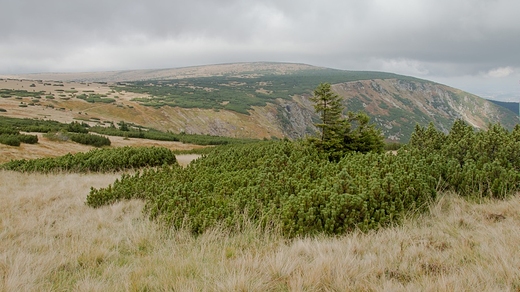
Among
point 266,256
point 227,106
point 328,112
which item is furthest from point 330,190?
point 227,106

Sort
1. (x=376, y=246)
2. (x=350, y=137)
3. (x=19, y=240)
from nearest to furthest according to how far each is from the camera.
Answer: (x=376, y=246) < (x=19, y=240) < (x=350, y=137)

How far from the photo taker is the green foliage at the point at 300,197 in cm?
470

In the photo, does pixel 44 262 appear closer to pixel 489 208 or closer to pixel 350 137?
pixel 489 208

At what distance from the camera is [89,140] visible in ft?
92.6

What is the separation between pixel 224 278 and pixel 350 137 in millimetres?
10168

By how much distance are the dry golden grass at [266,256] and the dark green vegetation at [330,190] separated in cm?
30

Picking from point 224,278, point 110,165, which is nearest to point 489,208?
point 224,278

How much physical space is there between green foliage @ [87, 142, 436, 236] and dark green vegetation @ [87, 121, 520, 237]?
0.05 feet

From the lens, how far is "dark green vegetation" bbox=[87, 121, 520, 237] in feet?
15.5

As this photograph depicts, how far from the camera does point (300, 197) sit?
4.82 meters

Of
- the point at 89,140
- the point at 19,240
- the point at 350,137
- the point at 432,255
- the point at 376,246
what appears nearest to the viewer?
the point at 432,255

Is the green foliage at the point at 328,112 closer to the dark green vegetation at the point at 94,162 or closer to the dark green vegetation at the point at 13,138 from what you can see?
the dark green vegetation at the point at 94,162

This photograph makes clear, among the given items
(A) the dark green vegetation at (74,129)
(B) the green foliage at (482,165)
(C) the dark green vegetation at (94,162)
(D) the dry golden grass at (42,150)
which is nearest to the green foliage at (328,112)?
(B) the green foliage at (482,165)

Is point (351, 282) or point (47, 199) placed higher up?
point (351, 282)
